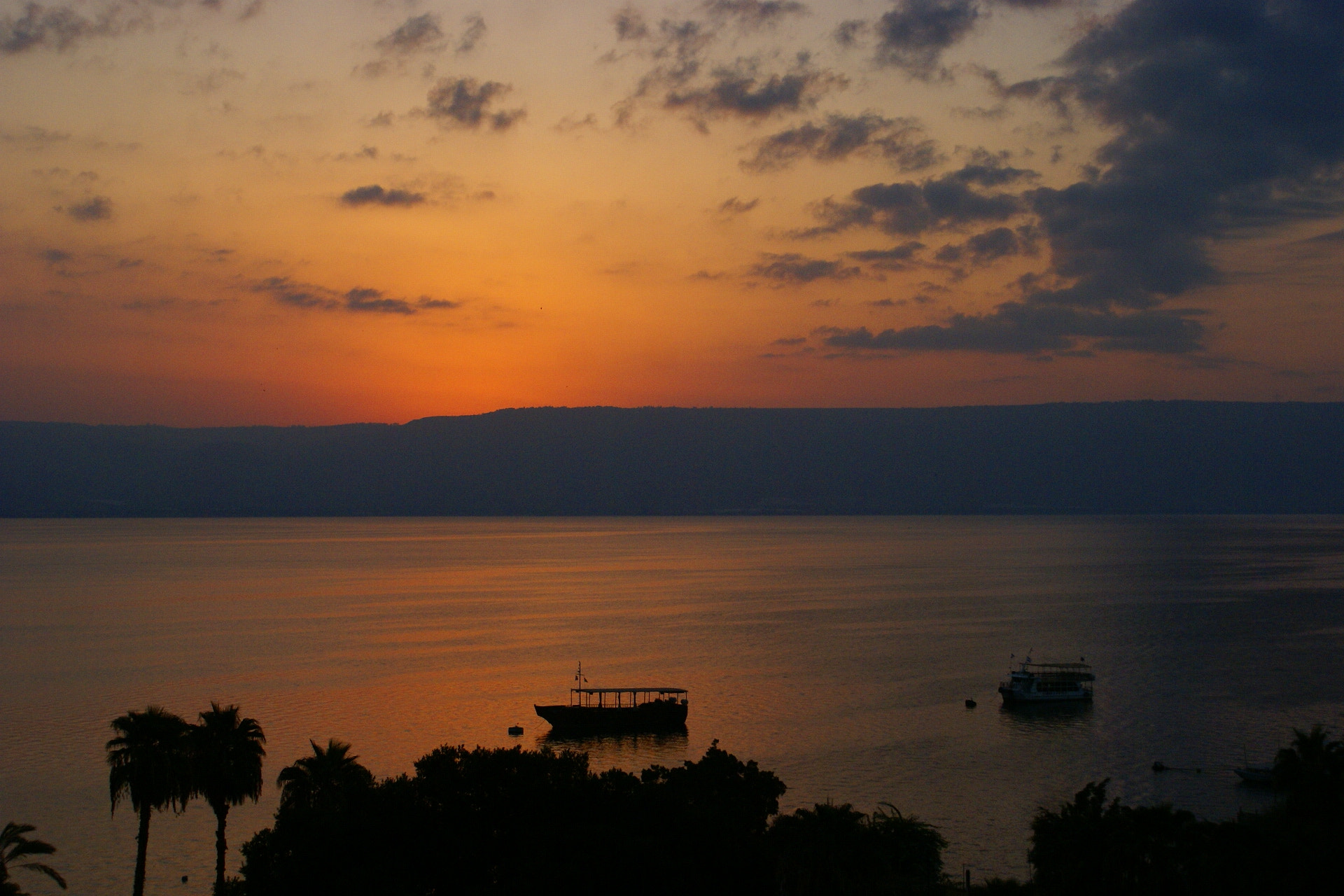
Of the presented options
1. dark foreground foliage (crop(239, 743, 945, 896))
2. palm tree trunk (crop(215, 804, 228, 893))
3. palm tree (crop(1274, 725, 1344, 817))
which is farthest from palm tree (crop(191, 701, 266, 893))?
palm tree (crop(1274, 725, 1344, 817))

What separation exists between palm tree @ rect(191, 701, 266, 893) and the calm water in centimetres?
1677

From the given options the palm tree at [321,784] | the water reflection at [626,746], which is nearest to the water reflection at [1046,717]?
the water reflection at [626,746]

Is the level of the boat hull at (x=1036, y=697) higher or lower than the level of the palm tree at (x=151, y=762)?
lower

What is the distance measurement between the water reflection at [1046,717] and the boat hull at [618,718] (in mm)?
24094

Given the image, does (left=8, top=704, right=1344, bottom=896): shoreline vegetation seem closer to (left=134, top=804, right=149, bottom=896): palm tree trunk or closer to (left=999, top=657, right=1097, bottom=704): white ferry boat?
(left=134, top=804, right=149, bottom=896): palm tree trunk

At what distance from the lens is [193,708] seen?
264ft

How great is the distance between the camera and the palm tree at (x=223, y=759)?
106 feet

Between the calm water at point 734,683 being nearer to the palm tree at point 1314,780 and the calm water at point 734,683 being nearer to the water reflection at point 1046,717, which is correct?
the water reflection at point 1046,717

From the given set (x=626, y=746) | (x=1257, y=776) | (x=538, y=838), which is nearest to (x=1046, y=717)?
(x=1257, y=776)

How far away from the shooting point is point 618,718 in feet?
257

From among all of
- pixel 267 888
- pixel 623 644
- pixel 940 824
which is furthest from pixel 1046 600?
pixel 267 888

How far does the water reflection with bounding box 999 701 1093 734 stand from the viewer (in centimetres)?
7712

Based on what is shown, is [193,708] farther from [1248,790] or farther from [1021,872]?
[1248,790]

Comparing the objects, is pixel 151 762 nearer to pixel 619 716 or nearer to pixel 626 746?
pixel 626 746
